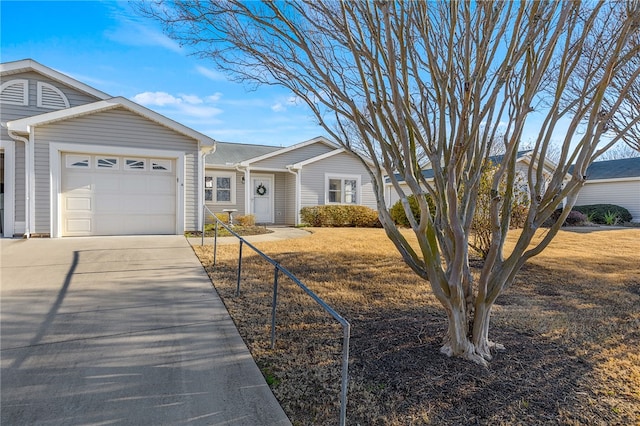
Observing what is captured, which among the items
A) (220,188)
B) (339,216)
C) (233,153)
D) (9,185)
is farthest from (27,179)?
(339,216)

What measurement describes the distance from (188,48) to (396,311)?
428 centimetres

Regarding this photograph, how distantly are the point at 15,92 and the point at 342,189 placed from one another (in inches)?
475

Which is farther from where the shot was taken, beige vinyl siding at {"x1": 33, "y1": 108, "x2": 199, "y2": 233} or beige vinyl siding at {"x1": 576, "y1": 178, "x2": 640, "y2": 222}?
beige vinyl siding at {"x1": 576, "y1": 178, "x2": 640, "y2": 222}

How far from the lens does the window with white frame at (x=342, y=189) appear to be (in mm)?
16844

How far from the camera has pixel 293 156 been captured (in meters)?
17.0

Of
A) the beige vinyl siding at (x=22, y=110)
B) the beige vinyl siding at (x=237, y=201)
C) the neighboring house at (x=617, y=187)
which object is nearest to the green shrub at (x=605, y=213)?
the neighboring house at (x=617, y=187)

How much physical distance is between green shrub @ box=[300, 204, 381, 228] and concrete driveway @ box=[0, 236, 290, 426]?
31.8 feet

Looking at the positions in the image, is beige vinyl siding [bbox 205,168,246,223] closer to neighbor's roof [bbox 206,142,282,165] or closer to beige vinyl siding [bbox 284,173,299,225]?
neighbor's roof [bbox 206,142,282,165]

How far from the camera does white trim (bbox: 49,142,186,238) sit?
29.5 feet

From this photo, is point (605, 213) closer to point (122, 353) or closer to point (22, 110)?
point (122, 353)

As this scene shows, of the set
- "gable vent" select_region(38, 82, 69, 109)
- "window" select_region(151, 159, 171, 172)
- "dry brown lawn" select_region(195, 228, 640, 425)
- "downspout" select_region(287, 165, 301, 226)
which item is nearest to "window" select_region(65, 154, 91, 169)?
"window" select_region(151, 159, 171, 172)

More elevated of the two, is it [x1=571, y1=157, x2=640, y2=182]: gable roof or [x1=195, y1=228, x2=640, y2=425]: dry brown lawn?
[x1=571, y1=157, x2=640, y2=182]: gable roof

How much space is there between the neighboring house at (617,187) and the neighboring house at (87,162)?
795 inches

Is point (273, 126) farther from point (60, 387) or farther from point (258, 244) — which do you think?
point (60, 387)
